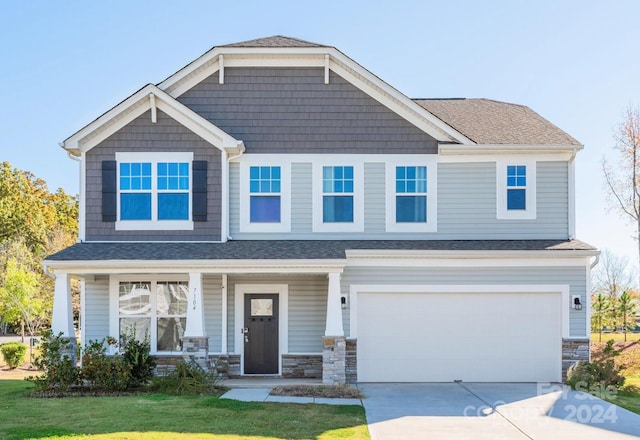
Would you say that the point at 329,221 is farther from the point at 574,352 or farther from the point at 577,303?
the point at 574,352

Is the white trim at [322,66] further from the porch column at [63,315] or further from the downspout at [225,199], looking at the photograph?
the porch column at [63,315]

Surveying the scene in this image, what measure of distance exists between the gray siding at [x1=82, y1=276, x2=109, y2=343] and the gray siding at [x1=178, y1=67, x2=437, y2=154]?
469 centimetres

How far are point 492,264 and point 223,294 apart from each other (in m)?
6.24

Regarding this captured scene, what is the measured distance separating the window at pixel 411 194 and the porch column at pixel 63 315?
25.1ft

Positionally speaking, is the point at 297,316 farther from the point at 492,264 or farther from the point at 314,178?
the point at 492,264

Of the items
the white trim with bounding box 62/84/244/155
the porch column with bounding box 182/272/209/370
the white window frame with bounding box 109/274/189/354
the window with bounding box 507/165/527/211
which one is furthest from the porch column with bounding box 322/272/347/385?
the window with bounding box 507/165/527/211

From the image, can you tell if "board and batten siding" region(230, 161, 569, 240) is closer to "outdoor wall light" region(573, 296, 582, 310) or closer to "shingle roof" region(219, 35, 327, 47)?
"outdoor wall light" region(573, 296, 582, 310)

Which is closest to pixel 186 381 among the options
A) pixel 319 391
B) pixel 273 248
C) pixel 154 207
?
pixel 319 391

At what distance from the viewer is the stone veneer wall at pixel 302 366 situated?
15766 millimetres

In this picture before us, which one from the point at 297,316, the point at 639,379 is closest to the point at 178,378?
the point at 297,316

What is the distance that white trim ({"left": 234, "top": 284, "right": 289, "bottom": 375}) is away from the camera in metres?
15.9

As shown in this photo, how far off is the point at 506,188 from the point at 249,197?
6.14m

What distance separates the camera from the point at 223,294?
15906 mm

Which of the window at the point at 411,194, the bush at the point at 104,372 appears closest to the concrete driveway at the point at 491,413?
the window at the point at 411,194
